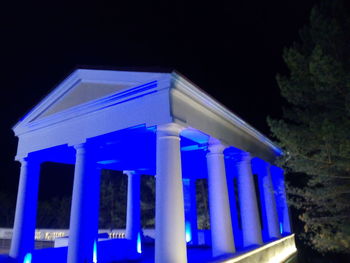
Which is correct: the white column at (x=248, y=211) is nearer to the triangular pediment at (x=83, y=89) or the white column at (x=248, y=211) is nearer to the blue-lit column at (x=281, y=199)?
the triangular pediment at (x=83, y=89)

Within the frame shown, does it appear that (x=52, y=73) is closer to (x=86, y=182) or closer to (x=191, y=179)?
(x=191, y=179)

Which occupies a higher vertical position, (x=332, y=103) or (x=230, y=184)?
(x=332, y=103)

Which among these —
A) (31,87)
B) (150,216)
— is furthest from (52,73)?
(150,216)

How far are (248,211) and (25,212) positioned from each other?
10001 millimetres

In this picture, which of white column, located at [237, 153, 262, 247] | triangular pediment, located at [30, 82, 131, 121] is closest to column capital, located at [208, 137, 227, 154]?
white column, located at [237, 153, 262, 247]

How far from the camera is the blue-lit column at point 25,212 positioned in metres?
12.4

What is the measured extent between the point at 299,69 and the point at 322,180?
4785 mm

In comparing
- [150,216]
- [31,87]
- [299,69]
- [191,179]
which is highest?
[31,87]

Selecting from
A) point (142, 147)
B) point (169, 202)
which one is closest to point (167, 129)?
point (169, 202)

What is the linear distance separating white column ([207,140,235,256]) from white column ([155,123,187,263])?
2709 millimetres

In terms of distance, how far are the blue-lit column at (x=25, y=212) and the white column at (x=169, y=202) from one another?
7.62m

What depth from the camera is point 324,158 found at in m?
11.2

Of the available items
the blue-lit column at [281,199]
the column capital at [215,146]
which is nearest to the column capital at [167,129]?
the column capital at [215,146]

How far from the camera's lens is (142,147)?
13539 millimetres
